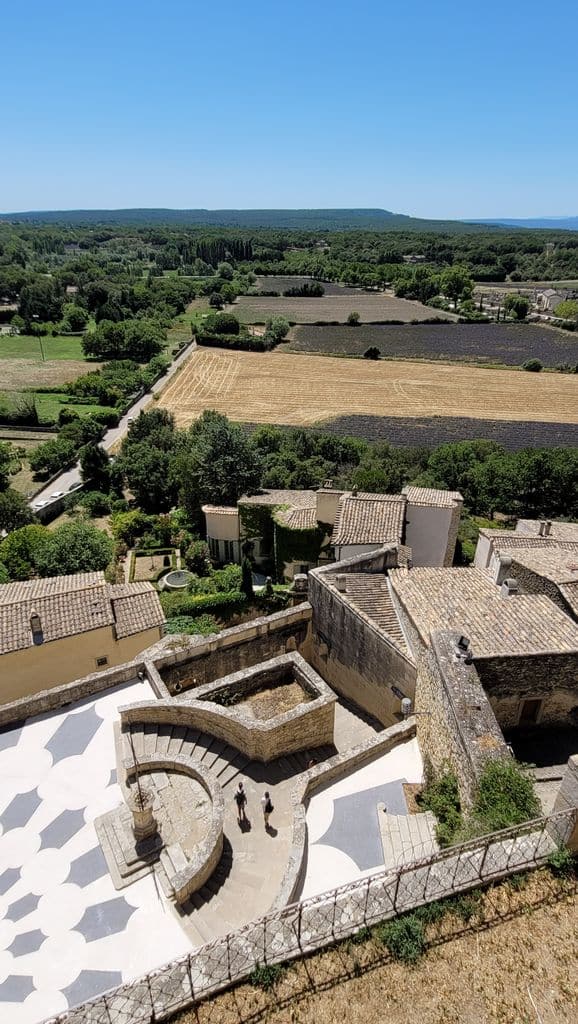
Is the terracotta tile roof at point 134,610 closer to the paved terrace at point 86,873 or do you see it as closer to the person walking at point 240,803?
the paved terrace at point 86,873

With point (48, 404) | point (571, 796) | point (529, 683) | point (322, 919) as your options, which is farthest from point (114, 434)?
point (571, 796)

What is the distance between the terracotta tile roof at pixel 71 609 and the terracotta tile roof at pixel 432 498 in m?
12.8

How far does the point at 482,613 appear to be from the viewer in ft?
53.2

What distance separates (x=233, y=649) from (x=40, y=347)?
103332mm

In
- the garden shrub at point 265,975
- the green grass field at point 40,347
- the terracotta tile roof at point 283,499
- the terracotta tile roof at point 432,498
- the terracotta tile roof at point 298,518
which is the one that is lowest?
the green grass field at point 40,347

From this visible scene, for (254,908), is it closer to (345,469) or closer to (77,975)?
(77,975)

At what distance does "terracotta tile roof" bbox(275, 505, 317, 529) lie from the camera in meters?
28.0

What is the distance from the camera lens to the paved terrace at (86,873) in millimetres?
9805

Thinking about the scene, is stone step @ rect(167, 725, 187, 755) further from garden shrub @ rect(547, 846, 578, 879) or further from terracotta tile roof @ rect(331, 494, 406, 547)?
terracotta tile roof @ rect(331, 494, 406, 547)

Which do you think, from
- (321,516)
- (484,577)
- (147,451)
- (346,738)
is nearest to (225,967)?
(346,738)

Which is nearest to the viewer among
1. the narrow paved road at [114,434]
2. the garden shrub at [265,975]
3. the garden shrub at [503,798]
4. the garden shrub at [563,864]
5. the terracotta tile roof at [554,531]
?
the garden shrub at [265,975]

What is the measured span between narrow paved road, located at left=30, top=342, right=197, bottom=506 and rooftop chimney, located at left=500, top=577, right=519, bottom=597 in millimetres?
38552

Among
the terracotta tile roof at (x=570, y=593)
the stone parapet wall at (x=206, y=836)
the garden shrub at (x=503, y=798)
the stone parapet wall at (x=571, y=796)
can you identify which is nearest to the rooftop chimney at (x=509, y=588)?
the terracotta tile roof at (x=570, y=593)

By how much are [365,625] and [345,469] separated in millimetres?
30949
